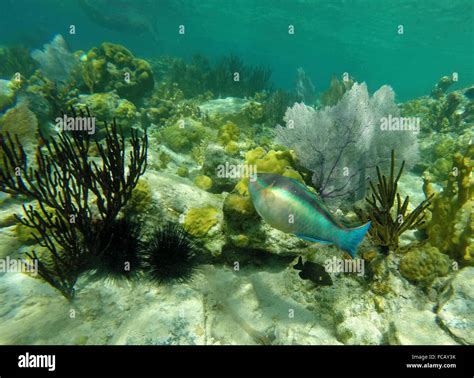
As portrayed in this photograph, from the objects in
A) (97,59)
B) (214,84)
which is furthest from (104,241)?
(214,84)

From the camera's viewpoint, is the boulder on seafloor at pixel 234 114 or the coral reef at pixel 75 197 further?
the boulder on seafloor at pixel 234 114

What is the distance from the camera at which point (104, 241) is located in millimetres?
3408

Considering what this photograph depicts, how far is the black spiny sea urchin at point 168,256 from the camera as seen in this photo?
343cm

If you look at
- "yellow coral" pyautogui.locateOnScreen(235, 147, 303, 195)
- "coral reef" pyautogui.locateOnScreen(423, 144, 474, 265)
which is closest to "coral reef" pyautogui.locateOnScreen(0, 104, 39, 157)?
"yellow coral" pyautogui.locateOnScreen(235, 147, 303, 195)

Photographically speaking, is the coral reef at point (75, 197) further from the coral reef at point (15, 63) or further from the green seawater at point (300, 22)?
the green seawater at point (300, 22)

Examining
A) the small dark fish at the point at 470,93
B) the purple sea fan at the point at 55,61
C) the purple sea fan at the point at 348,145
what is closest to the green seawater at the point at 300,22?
the small dark fish at the point at 470,93

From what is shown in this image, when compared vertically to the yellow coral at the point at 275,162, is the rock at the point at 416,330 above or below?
below

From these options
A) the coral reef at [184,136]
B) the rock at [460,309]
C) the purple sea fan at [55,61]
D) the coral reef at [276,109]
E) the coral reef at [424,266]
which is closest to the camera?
the rock at [460,309]

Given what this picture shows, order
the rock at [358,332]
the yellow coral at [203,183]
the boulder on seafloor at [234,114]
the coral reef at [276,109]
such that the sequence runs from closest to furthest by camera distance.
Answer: the rock at [358,332] < the yellow coral at [203,183] < the boulder on seafloor at [234,114] < the coral reef at [276,109]

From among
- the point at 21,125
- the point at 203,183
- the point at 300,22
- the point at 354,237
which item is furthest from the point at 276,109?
the point at 300,22

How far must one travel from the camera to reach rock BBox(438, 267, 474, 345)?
9.07 feet

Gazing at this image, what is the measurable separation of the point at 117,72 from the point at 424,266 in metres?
12.2

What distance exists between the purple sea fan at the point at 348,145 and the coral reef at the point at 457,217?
4.86 ft
